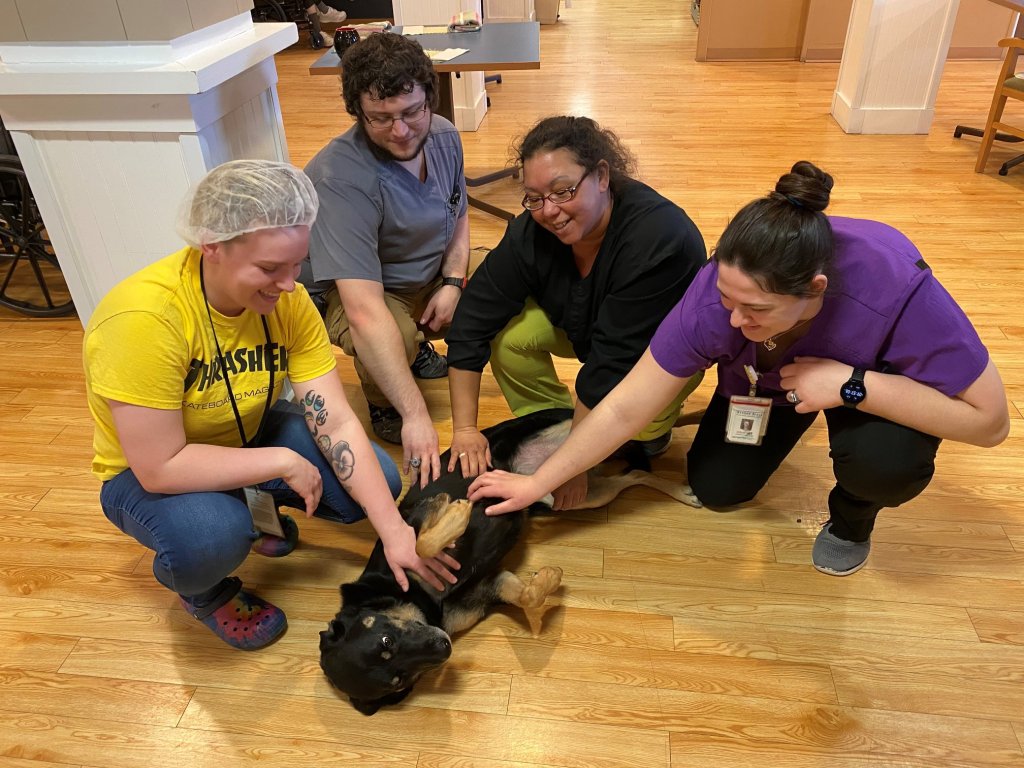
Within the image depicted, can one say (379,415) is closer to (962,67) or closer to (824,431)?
(824,431)

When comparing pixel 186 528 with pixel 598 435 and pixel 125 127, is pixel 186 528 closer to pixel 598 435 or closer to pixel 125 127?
pixel 598 435

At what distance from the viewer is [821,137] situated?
168 inches

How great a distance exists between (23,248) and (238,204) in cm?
198

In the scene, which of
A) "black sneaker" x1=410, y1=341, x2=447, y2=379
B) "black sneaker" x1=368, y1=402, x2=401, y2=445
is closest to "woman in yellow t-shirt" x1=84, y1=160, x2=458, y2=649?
"black sneaker" x1=368, y1=402, x2=401, y2=445

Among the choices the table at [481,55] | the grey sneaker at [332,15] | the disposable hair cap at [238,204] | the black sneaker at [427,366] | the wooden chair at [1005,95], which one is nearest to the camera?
the disposable hair cap at [238,204]

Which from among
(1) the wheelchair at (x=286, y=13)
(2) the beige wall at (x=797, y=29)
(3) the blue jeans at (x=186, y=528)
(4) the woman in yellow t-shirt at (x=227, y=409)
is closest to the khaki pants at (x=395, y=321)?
(4) the woman in yellow t-shirt at (x=227, y=409)

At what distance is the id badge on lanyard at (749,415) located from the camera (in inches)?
61.7

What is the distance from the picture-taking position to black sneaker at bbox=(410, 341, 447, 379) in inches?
93.9

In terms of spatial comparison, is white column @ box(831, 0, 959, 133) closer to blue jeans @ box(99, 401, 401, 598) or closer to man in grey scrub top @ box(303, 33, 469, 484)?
man in grey scrub top @ box(303, 33, 469, 484)

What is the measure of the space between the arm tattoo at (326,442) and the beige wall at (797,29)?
5.36 metres

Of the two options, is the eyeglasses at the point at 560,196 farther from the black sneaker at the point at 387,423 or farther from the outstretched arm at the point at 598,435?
the black sneaker at the point at 387,423

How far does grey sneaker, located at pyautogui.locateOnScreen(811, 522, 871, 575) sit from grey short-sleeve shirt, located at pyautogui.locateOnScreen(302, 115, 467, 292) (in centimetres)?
121

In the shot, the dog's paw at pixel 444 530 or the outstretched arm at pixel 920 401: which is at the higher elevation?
the outstretched arm at pixel 920 401

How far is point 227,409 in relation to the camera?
140 centimetres
